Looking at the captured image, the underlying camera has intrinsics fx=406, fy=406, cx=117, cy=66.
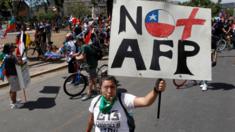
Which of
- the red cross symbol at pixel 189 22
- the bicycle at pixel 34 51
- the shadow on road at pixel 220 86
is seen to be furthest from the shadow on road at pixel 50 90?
the red cross symbol at pixel 189 22

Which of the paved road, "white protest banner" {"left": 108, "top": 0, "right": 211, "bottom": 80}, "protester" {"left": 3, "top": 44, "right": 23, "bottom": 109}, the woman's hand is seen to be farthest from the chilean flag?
"protester" {"left": 3, "top": 44, "right": 23, "bottom": 109}

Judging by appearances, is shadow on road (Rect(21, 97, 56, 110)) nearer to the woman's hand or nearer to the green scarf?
the green scarf

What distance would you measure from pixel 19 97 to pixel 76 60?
6.19ft

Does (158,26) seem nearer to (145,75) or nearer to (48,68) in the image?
(145,75)

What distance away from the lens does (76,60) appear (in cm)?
1134

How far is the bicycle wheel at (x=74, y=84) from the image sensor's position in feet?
36.5

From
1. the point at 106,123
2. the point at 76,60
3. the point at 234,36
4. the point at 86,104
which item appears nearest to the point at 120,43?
the point at 106,123

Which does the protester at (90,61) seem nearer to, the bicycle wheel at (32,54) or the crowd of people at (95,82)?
the crowd of people at (95,82)

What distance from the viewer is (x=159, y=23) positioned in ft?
13.6

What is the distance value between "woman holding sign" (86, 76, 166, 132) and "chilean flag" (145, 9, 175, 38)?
0.57 metres

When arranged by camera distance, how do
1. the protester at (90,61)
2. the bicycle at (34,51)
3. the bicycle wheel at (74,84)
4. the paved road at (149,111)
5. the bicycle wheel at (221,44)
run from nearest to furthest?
the paved road at (149,111)
the protester at (90,61)
the bicycle wheel at (74,84)
the bicycle at (34,51)
the bicycle wheel at (221,44)

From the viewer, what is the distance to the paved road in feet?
26.6

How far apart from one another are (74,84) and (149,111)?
2.91m

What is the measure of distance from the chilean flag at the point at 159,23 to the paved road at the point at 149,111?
3.94 m
